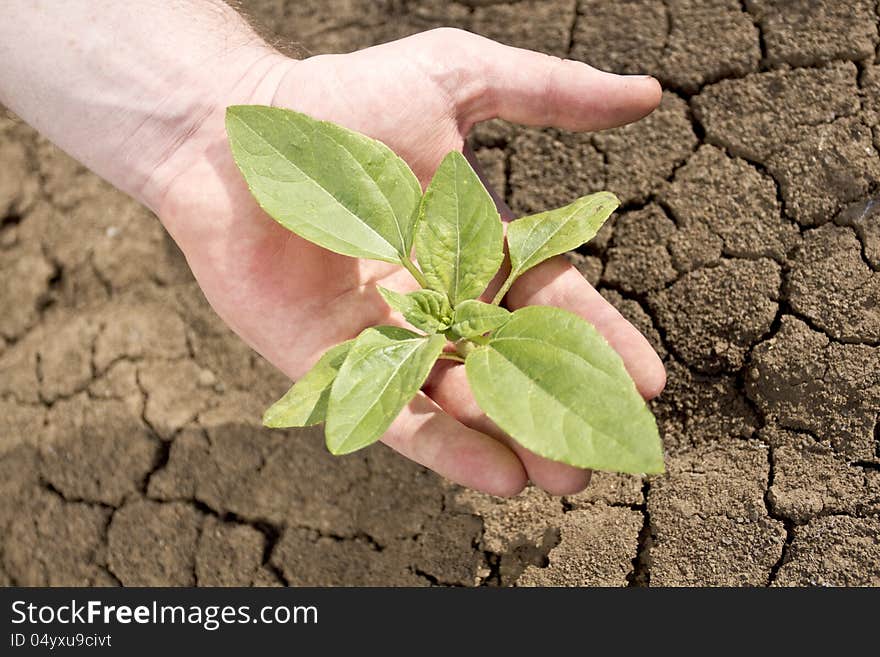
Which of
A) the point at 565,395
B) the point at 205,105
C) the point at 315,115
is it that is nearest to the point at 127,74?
the point at 205,105

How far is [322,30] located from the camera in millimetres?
2988

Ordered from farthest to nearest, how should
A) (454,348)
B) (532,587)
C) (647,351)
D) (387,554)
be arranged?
(387,554) → (532,587) → (454,348) → (647,351)

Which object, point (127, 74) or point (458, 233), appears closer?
point (458, 233)

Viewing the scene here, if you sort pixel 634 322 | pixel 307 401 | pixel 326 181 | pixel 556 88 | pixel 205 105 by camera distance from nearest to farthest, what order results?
pixel 307 401 < pixel 326 181 < pixel 556 88 < pixel 205 105 < pixel 634 322

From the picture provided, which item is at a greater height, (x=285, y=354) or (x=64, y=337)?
(x=285, y=354)

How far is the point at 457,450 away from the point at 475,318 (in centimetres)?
28

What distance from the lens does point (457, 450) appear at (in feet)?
5.87

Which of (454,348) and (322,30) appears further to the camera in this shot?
(322,30)

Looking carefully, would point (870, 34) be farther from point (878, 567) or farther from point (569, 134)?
point (878, 567)

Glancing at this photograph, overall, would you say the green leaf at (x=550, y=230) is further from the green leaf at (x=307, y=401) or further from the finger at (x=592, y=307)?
the green leaf at (x=307, y=401)

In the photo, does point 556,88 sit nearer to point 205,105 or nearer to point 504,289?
point 504,289

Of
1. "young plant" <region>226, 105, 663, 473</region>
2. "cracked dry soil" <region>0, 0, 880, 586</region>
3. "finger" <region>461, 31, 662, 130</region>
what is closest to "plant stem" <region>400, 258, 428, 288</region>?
"young plant" <region>226, 105, 663, 473</region>

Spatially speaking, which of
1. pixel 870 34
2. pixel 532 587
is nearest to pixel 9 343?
pixel 532 587

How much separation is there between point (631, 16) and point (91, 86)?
1.65 metres
